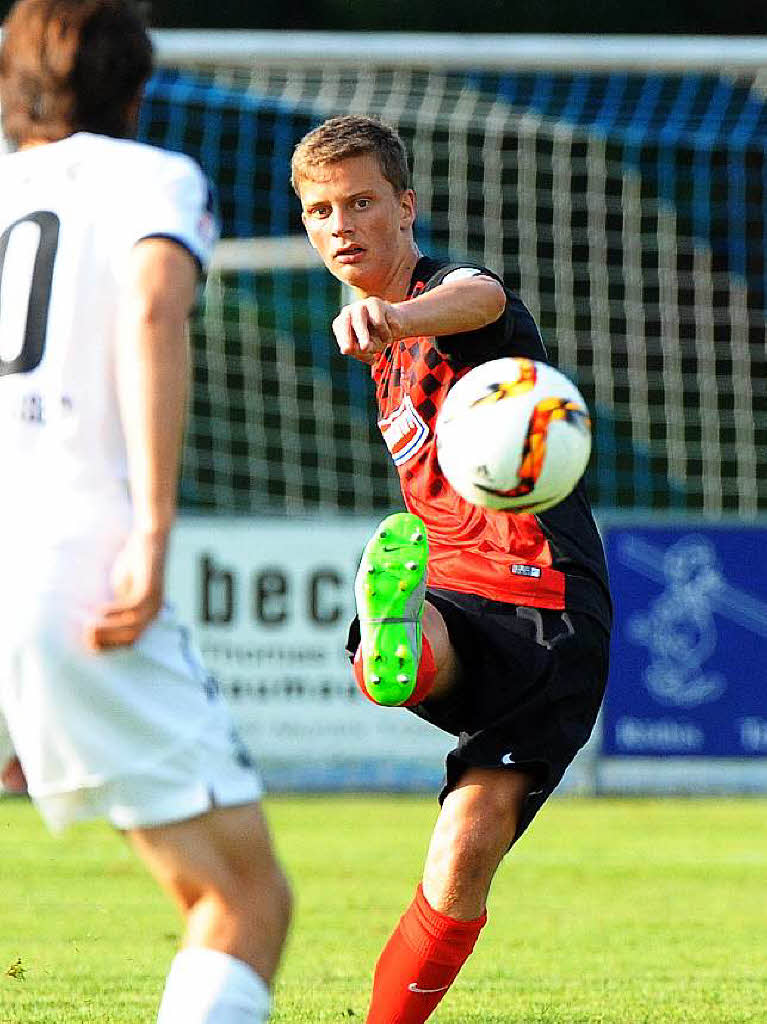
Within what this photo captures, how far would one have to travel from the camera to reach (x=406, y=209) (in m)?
4.38

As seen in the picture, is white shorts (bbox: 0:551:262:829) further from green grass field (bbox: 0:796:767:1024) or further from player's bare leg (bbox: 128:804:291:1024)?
green grass field (bbox: 0:796:767:1024)

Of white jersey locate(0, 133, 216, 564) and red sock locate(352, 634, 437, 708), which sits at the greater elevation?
white jersey locate(0, 133, 216, 564)

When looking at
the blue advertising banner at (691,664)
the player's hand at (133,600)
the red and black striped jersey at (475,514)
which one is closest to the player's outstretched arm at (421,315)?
the red and black striped jersey at (475,514)

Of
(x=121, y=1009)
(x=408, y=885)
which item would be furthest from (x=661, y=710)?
(x=121, y=1009)

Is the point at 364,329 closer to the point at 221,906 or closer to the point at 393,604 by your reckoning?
the point at 393,604

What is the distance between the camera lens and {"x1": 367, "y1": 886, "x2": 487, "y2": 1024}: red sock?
4.06 meters

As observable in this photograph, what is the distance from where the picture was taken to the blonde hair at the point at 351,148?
4180mm

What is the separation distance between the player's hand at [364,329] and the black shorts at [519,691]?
97 cm

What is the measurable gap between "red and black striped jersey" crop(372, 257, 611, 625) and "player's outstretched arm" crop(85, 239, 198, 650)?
1.48m

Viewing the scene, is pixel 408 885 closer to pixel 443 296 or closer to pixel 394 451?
pixel 394 451

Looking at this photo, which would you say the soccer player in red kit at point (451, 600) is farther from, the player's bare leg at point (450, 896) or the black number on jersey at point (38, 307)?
the black number on jersey at point (38, 307)

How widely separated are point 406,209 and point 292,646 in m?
6.56

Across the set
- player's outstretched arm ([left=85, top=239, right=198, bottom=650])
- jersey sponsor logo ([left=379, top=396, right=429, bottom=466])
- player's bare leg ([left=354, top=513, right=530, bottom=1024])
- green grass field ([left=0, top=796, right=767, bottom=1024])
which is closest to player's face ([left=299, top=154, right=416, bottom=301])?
jersey sponsor logo ([left=379, top=396, right=429, bottom=466])

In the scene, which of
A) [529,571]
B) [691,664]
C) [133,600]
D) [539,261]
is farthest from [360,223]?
[539,261]
